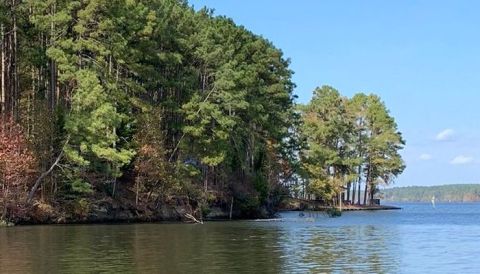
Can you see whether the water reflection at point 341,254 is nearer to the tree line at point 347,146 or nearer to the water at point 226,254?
the water at point 226,254

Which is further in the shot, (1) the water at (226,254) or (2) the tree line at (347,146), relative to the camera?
(2) the tree line at (347,146)

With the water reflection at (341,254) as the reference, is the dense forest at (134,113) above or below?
above

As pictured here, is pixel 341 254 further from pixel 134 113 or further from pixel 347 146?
pixel 347 146

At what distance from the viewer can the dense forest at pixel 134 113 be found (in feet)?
151

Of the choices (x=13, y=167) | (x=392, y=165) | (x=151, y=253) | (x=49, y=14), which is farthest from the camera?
(x=392, y=165)

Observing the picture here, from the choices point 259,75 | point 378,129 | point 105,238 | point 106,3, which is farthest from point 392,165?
point 105,238

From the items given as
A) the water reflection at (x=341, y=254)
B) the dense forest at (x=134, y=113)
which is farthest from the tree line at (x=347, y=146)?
the water reflection at (x=341, y=254)

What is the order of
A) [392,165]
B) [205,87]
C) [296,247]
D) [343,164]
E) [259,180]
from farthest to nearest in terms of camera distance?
[392,165] → [343,164] → [259,180] → [205,87] → [296,247]

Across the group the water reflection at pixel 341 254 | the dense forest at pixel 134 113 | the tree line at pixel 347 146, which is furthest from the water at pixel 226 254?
the tree line at pixel 347 146

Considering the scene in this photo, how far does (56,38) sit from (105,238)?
2141 cm

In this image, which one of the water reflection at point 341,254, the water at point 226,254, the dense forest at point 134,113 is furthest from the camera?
the dense forest at point 134,113

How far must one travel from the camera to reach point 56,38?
4906 centimetres

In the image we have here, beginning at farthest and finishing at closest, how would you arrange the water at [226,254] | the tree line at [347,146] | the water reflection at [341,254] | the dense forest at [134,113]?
the tree line at [347,146] < the dense forest at [134,113] < the water reflection at [341,254] < the water at [226,254]

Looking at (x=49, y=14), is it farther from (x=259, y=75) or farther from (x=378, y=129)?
(x=378, y=129)
